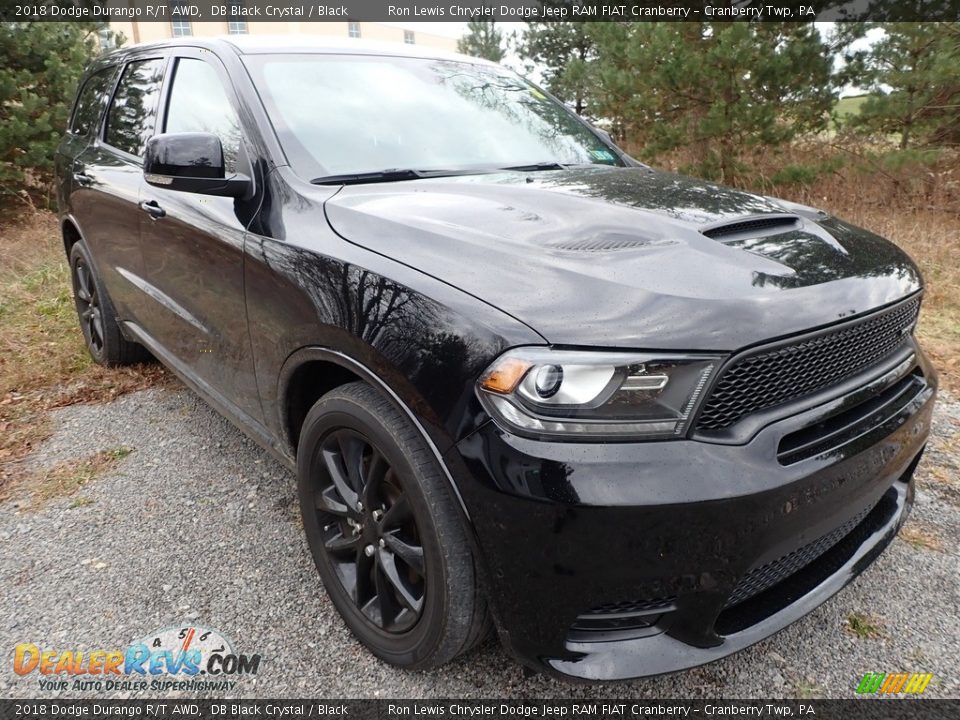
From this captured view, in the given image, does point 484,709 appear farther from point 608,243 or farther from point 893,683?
point 608,243

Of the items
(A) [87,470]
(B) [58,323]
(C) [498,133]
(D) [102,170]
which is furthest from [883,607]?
(B) [58,323]

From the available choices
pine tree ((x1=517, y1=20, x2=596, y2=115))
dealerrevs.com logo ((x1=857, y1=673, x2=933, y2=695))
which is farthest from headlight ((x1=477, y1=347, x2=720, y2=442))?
pine tree ((x1=517, y1=20, x2=596, y2=115))

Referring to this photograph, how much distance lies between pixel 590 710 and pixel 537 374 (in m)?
1.02

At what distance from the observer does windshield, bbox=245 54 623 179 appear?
229 cm

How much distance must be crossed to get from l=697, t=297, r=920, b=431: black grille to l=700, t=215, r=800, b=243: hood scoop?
1.23ft

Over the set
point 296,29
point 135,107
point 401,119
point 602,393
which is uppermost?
point 296,29

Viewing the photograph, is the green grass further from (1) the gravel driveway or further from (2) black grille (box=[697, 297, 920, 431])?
(2) black grille (box=[697, 297, 920, 431])

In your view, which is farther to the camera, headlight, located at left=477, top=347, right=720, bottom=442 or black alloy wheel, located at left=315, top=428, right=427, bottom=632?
black alloy wheel, located at left=315, top=428, right=427, bottom=632

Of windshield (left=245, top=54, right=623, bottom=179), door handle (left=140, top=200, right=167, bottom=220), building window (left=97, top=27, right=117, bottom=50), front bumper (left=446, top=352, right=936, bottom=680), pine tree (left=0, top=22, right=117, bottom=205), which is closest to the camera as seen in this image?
front bumper (left=446, top=352, right=936, bottom=680)

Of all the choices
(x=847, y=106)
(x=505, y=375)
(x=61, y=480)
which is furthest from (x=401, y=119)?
(x=847, y=106)

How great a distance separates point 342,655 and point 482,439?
100cm

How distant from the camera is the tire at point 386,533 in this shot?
1.56m

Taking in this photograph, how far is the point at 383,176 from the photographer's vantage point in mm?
2270

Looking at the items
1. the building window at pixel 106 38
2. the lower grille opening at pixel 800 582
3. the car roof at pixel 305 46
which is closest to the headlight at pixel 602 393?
the lower grille opening at pixel 800 582
